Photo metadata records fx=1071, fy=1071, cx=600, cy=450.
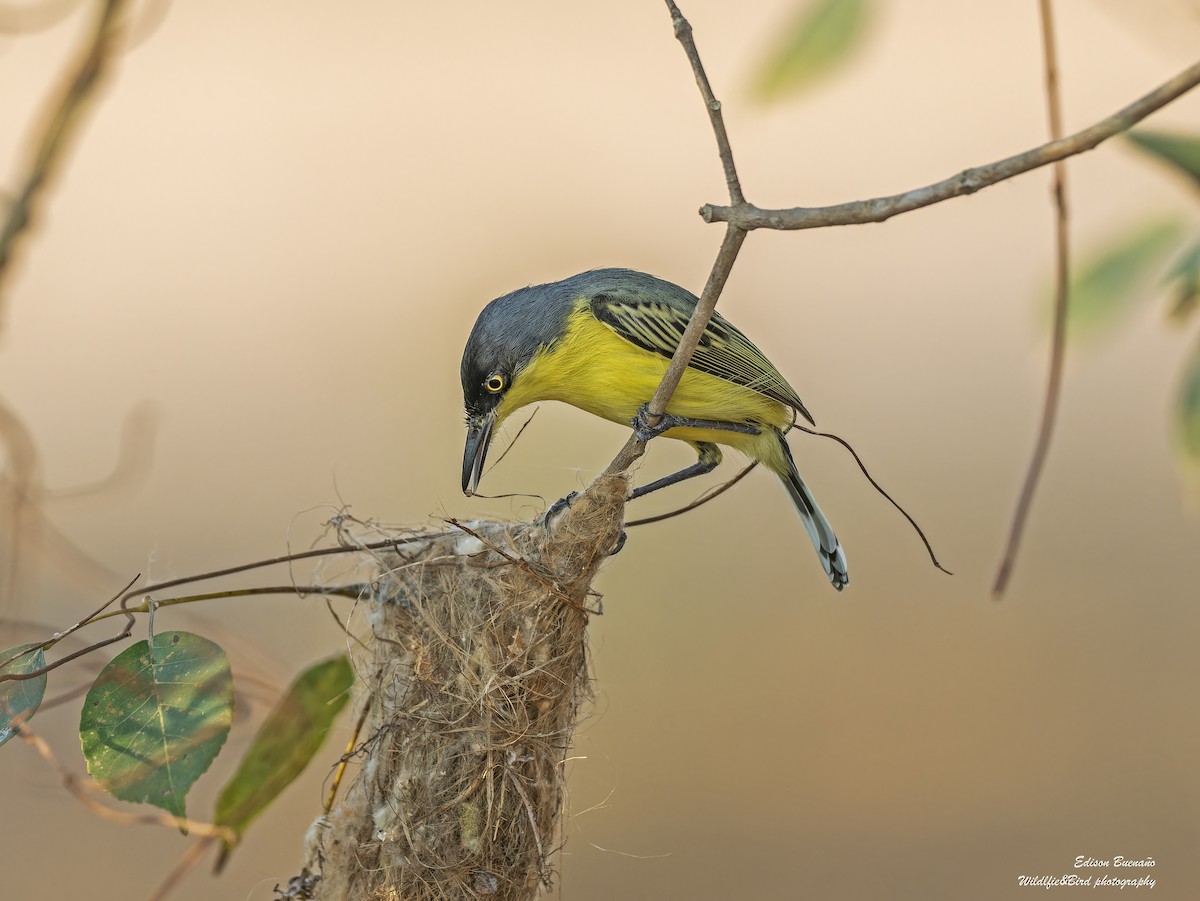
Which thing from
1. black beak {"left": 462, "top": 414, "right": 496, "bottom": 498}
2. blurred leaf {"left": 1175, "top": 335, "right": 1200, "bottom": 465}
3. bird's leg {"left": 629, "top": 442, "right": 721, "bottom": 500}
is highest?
bird's leg {"left": 629, "top": 442, "right": 721, "bottom": 500}

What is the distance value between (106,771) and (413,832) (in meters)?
0.53

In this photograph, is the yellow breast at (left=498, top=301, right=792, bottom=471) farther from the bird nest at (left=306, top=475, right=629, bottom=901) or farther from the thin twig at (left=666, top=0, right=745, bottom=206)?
the thin twig at (left=666, top=0, right=745, bottom=206)

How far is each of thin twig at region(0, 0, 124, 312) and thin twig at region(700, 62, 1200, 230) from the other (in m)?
0.64

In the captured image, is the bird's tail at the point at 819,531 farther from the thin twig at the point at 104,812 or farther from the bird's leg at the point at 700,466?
the thin twig at the point at 104,812

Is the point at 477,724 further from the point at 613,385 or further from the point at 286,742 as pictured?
the point at 613,385

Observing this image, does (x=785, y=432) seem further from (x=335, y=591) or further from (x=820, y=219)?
(x=820, y=219)

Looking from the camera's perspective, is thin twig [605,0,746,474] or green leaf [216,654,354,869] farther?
green leaf [216,654,354,869]

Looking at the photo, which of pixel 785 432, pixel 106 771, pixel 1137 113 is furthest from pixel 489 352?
pixel 1137 113

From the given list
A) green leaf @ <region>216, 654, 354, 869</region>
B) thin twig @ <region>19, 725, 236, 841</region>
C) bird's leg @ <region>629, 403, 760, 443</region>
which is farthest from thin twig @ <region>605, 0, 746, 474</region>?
thin twig @ <region>19, 725, 236, 841</region>

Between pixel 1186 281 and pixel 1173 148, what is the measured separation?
0.08 meters

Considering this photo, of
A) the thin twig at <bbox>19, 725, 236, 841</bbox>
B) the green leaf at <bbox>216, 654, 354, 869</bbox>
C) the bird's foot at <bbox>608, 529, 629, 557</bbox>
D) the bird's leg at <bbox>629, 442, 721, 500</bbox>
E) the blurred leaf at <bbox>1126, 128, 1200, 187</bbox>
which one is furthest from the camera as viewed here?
the bird's leg at <bbox>629, 442, 721, 500</bbox>

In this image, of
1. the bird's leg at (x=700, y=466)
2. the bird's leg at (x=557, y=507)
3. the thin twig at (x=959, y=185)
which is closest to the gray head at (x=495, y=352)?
the bird's leg at (x=557, y=507)

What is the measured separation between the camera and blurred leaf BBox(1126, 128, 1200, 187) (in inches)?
23.4

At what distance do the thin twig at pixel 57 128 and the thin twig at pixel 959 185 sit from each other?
64cm
